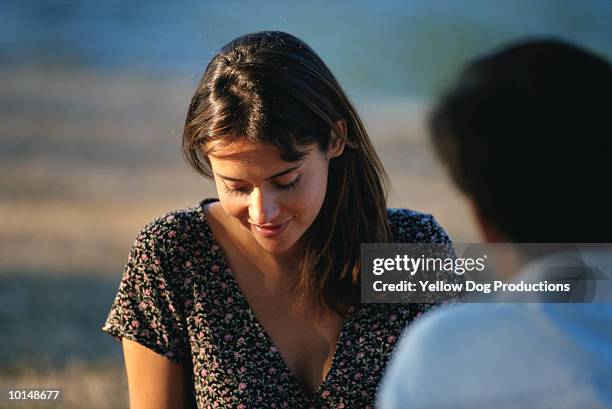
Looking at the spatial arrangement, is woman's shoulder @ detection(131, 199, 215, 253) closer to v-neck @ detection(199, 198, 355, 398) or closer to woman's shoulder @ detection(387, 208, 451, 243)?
v-neck @ detection(199, 198, 355, 398)

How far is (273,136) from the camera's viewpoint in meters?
1.58

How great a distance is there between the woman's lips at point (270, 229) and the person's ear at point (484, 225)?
2.75 feet

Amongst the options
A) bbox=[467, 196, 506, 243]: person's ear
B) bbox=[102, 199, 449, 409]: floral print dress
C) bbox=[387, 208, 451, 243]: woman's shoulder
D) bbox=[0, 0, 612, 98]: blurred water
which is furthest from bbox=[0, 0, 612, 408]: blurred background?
bbox=[467, 196, 506, 243]: person's ear

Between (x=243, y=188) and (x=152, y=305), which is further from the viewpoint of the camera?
(x=152, y=305)

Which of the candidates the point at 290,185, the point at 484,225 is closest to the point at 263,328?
the point at 290,185

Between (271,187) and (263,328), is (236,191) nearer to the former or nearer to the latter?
(271,187)

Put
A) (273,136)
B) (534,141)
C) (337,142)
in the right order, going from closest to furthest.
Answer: (534,141), (273,136), (337,142)

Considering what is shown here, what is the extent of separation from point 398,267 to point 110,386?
140 cm

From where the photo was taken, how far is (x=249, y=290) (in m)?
1.83

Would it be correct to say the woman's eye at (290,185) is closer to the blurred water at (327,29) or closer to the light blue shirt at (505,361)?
the blurred water at (327,29)

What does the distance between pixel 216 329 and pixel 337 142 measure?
427 mm

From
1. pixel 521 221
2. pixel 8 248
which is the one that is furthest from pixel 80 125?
pixel 521 221

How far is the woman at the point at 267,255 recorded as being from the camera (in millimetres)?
1618

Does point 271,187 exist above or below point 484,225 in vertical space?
above
